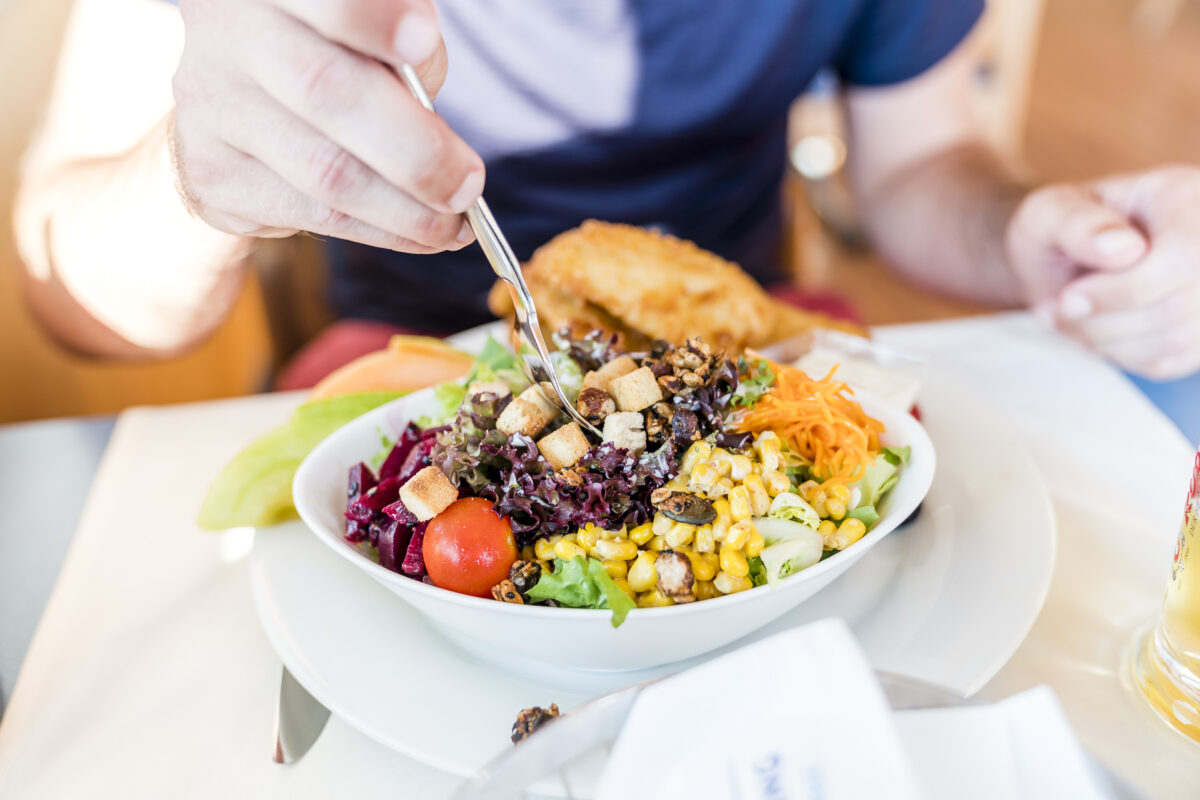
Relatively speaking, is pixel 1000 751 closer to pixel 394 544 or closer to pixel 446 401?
pixel 394 544

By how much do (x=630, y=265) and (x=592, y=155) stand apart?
2.18 feet

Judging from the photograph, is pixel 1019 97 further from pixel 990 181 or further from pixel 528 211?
pixel 528 211

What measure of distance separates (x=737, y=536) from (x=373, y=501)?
0.47 m

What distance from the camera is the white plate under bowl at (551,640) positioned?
0.94 meters

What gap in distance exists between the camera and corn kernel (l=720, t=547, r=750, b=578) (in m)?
0.94

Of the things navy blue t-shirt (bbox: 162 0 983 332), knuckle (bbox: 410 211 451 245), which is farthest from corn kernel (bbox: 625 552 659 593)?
navy blue t-shirt (bbox: 162 0 983 332)

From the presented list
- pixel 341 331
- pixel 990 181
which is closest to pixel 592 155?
pixel 341 331

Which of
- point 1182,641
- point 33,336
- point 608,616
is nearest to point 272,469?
point 608,616

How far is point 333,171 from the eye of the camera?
882mm

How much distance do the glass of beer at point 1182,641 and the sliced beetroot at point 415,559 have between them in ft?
2.72

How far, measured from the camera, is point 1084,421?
5.13 feet

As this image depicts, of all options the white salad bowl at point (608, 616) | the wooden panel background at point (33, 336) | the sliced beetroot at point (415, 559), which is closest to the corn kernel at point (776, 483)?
the white salad bowl at point (608, 616)

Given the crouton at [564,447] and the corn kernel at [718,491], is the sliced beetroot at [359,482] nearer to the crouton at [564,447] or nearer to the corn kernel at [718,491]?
the crouton at [564,447]

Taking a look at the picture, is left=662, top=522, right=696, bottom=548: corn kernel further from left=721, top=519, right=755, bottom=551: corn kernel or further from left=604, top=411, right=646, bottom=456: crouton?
left=604, top=411, right=646, bottom=456: crouton
